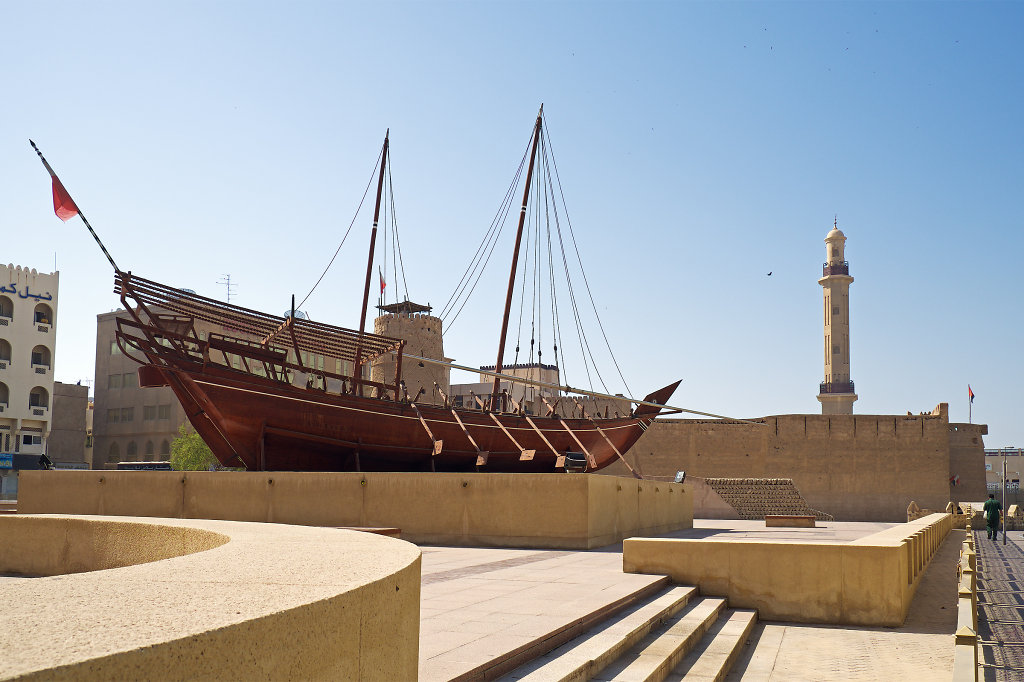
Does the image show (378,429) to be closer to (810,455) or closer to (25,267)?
(810,455)

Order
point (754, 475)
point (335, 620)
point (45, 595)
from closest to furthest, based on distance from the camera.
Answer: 1. point (45, 595)
2. point (335, 620)
3. point (754, 475)

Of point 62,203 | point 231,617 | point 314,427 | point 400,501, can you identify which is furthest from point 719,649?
point 62,203

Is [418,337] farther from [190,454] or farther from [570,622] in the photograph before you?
[570,622]

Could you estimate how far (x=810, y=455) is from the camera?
111ft

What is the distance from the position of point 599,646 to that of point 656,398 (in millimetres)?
20931

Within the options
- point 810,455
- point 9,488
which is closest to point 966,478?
point 810,455

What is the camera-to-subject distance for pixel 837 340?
54312 millimetres

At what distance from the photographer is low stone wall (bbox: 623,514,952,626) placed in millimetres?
6875

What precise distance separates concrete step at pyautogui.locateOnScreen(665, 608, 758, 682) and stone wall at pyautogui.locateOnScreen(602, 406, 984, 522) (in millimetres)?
26820

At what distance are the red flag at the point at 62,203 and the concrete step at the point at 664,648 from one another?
12930 mm

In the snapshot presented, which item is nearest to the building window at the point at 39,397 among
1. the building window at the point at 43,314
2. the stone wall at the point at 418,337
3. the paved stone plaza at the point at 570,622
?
the building window at the point at 43,314

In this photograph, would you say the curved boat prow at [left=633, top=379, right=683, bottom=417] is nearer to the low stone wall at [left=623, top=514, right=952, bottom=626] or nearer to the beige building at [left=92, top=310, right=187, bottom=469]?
the low stone wall at [left=623, top=514, right=952, bottom=626]

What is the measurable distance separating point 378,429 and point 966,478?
29351mm

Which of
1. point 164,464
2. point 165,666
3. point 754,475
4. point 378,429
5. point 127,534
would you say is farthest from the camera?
point 754,475
